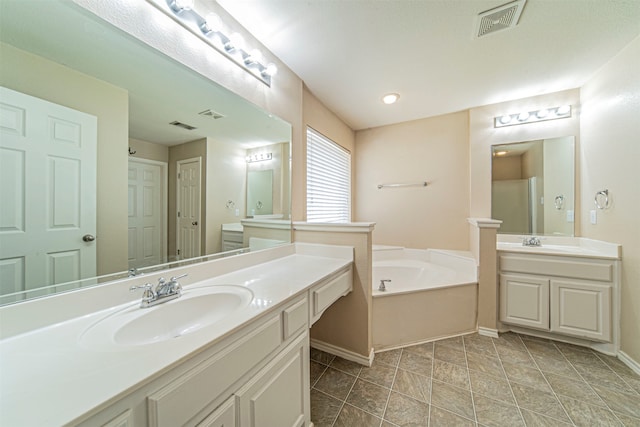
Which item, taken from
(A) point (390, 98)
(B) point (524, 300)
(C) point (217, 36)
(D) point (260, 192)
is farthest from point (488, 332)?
(C) point (217, 36)

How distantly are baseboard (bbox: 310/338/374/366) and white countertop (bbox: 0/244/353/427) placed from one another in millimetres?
1148

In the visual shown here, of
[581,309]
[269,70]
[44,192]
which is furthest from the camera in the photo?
[581,309]

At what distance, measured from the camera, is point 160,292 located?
0.93 metres

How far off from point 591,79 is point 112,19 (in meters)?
3.53

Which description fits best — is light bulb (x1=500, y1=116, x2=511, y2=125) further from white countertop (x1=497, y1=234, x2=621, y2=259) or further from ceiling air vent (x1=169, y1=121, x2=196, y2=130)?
ceiling air vent (x1=169, y1=121, x2=196, y2=130)

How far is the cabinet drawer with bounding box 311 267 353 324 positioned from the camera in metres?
1.20

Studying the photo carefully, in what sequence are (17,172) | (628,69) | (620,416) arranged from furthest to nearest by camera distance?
(628,69) → (620,416) → (17,172)

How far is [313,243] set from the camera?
1.82 meters

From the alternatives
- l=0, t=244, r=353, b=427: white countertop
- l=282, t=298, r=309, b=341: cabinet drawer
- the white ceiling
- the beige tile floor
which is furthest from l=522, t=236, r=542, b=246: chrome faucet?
l=0, t=244, r=353, b=427: white countertop

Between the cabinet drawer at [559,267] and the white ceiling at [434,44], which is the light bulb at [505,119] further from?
the cabinet drawer at [559,267]

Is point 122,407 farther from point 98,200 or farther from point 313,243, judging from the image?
point 313,243

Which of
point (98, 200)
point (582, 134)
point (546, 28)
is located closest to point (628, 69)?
point (582, 134)

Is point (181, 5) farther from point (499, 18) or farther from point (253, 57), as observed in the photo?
point (499, 18)

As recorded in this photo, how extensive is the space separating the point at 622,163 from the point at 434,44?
66.7 inches
